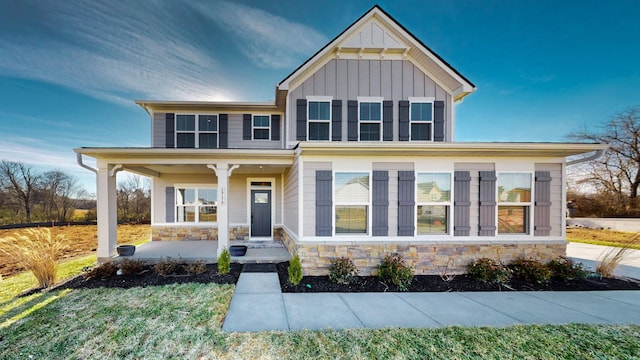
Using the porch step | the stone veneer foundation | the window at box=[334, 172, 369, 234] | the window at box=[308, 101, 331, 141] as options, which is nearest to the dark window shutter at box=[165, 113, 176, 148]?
the window at box=[308, 101, 331, 141]

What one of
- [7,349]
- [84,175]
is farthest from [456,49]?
[84,175]

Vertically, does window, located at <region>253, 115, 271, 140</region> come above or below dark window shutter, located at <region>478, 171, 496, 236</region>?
above

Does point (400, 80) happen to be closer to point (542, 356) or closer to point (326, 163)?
point (326, 163)

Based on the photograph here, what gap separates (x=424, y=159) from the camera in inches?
233

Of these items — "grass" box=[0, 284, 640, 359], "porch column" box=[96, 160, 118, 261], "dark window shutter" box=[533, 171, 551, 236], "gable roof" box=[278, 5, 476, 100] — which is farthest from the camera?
Answer: "gable roof" box=[278, 5, 476, 100]

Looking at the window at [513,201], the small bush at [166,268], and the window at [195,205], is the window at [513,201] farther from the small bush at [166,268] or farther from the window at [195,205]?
the window at [195,205]

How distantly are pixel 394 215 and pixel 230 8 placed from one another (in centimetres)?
925

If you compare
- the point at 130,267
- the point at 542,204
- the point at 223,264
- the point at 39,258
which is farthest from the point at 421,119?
the point at 39,258

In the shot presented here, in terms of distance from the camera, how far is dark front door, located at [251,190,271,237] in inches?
373

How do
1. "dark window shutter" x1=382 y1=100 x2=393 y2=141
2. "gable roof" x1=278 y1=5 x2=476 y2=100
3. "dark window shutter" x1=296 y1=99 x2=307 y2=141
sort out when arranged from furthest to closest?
"dark window shutter" x1=382 y1=100 x2=393 y2=141 < "dark window shutter" x1=296 y1=99 x2=307 y2=141 < "gable roof" x1=278 y1=5 x2=476 y2=100

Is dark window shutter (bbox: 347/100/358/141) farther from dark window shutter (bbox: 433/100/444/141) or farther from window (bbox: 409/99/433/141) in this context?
dark window shutter (bbox: 433/100/444/141)

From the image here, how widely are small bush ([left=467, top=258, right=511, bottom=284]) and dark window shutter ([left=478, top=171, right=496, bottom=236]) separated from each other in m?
0.72

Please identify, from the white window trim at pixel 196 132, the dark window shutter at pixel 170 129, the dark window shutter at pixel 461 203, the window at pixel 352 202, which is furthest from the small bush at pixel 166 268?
the dark window shutter at pixel 461 203

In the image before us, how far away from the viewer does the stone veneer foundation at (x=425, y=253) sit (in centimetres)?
564
